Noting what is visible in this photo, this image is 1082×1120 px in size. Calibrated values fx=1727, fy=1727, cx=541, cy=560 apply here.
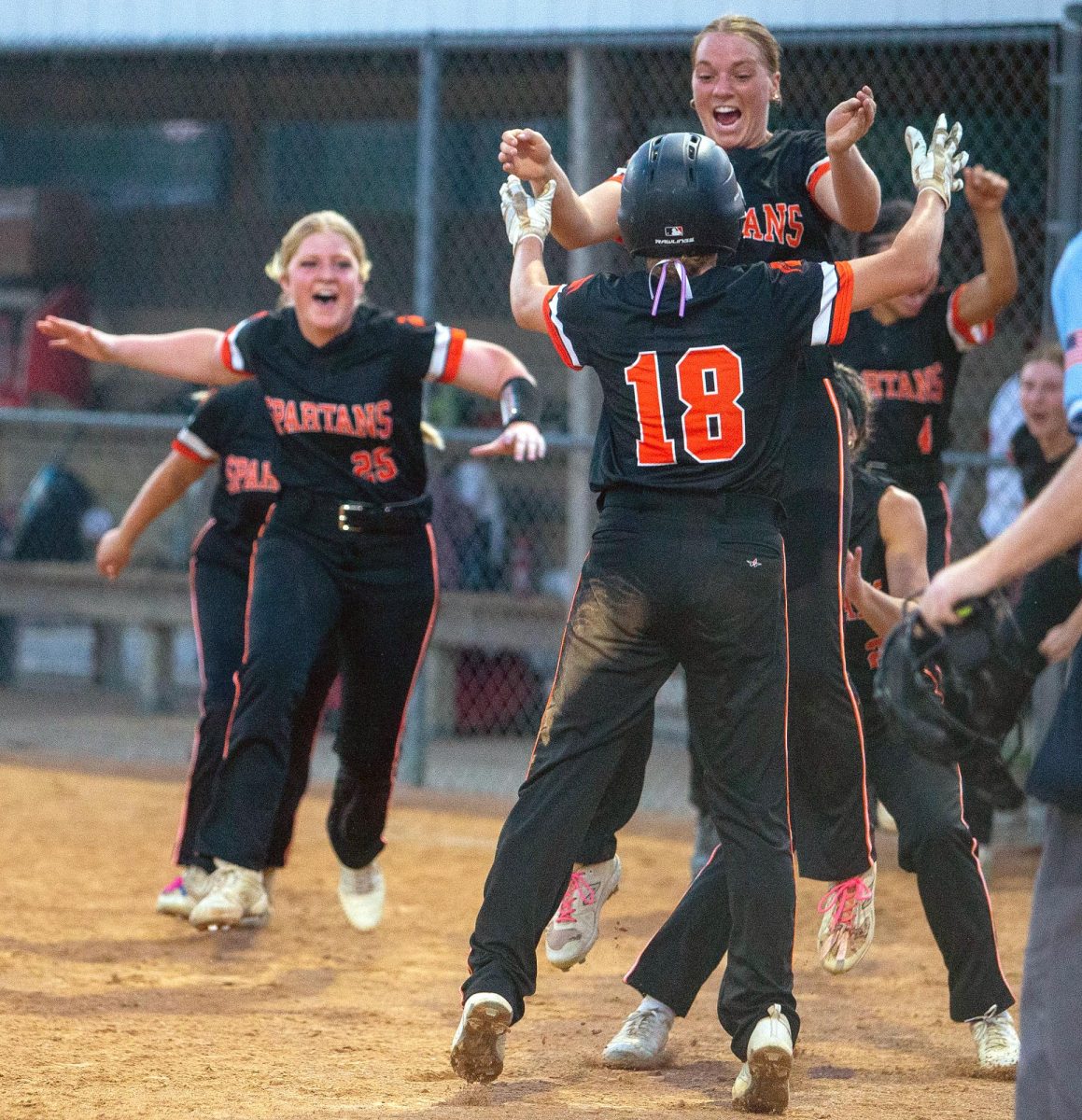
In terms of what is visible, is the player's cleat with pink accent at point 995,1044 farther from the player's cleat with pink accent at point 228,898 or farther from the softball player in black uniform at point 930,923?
the player's cleat with pink accent at point 228,898

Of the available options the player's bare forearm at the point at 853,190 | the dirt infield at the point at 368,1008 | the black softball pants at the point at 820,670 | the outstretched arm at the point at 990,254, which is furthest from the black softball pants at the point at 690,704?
Answer: the outstretched arm at the point at 990,254

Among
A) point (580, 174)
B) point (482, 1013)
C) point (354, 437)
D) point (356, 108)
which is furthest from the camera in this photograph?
point (356, 108)

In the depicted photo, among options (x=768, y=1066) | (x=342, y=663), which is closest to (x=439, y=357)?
(x=342, y=663)

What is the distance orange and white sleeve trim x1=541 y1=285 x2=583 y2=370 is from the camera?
3.95 metres

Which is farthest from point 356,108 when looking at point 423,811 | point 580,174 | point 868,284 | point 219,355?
point 868,284

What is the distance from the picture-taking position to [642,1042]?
4.32m

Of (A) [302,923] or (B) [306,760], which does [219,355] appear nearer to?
(B) [306,760]

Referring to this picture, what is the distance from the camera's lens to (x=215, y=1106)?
148 inches

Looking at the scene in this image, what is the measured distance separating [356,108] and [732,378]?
32.2 ft

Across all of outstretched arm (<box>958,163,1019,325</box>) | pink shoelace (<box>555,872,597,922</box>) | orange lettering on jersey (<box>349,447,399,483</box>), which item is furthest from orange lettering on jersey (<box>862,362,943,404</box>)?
pink shoelace (<box>555,872,597,922</box>)

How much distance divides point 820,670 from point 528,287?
3.80ft

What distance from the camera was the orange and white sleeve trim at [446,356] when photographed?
18.7 feet

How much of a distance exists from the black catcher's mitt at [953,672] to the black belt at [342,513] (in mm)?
2684

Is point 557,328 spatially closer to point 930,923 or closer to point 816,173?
point 816,173
